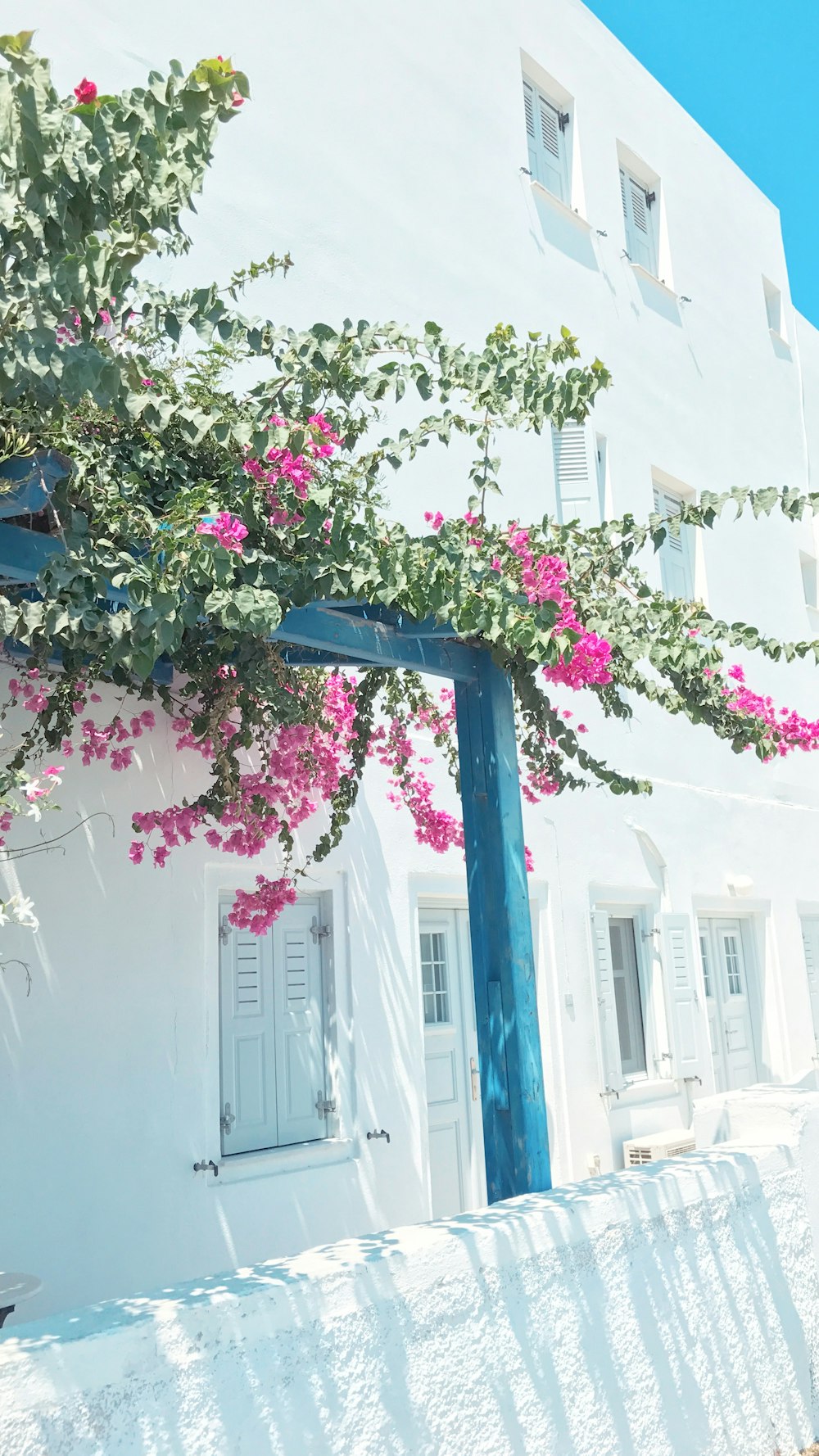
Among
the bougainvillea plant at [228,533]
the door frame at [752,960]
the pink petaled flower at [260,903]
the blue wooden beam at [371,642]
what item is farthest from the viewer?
the door frame at [752,960]

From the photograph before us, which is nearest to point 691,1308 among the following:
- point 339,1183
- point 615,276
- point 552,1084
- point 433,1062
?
point 339,1183

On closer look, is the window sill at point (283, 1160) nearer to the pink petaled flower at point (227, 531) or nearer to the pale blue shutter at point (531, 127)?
the pink petaled flower at point (227, 531)

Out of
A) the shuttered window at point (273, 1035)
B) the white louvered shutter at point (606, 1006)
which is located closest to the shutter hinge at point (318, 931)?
the shuttered window at point (273, 1035)

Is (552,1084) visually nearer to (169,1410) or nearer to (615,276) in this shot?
(169,1410)

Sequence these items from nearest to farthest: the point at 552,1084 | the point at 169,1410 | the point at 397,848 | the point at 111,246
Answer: the point at 111,246 → the point at 169,1410 → the point at 397,848 → the point at 552,1084

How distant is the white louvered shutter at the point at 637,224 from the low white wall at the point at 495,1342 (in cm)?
786

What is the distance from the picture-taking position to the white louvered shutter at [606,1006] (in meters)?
7.98

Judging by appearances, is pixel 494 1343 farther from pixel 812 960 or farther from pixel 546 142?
pixel 812 960

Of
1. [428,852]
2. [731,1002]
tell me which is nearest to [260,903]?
[428,852]

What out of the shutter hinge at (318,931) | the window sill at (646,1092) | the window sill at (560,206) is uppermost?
the window sill at (560,206)

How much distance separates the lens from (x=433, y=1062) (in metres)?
6.91

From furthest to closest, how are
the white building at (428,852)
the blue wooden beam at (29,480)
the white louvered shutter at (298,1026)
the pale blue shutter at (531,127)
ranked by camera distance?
the pale blue shutter at (531,127) < the white louvered shutter at (298,1026) < the white building at (428,852) < the blue wooden beam at (29,480)

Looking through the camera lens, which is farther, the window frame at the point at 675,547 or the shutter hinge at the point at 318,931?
the window frame at the point at 675,547

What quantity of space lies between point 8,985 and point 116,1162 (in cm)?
89
